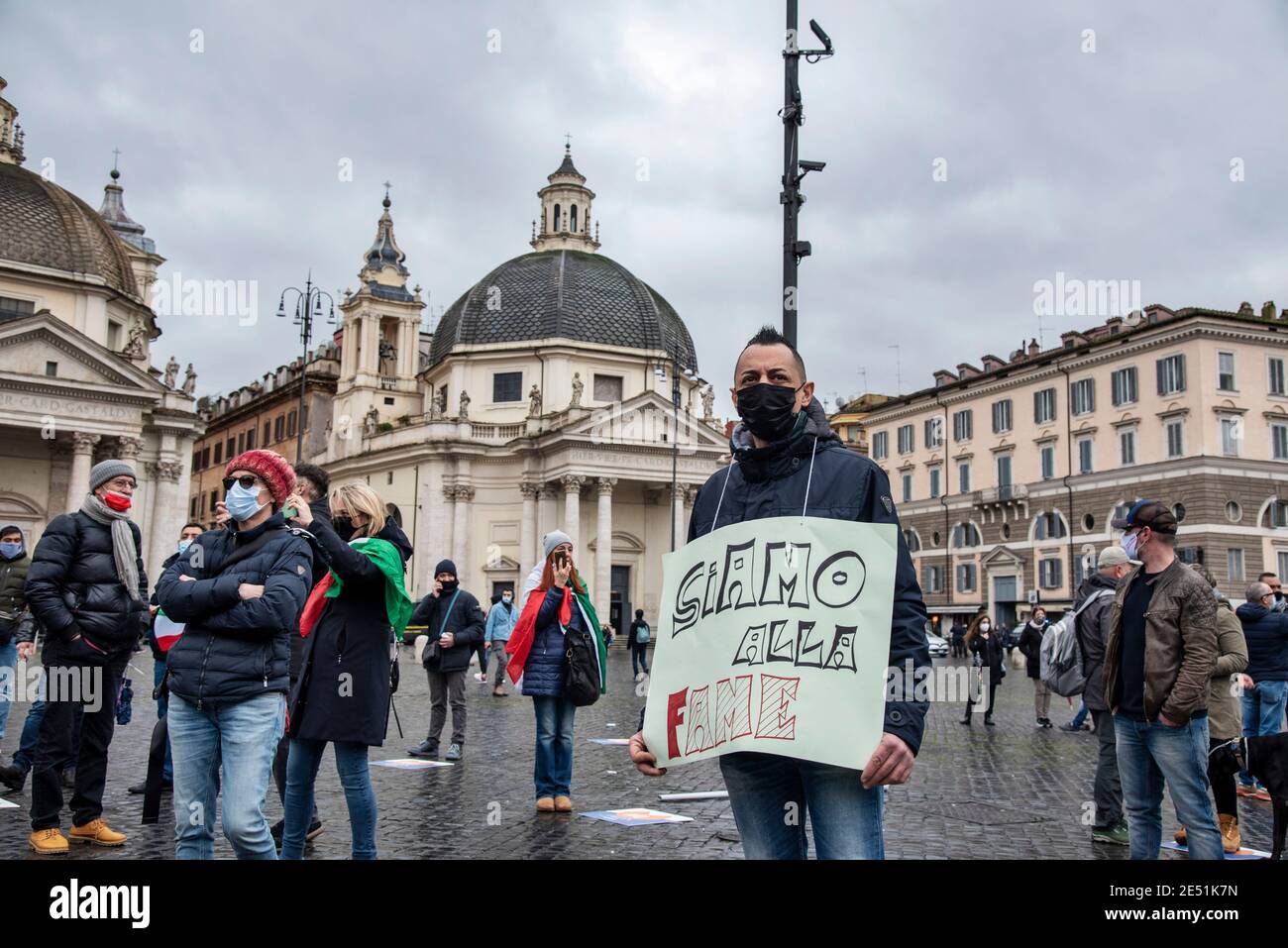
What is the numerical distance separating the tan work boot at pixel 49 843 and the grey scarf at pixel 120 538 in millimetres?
1483

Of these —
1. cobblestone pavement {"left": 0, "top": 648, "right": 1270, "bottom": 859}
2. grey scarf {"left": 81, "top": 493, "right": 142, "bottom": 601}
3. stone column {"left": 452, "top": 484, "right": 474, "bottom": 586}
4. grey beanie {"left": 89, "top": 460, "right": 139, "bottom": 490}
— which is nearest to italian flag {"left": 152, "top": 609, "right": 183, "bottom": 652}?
grey scarf {"left": 81, "top": 493, "right": 142, "bottom": 601}

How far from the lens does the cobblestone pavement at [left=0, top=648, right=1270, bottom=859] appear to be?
718 cm

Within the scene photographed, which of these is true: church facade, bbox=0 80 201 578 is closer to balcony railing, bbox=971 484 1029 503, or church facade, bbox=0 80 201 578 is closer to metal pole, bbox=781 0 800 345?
balcony railing, bbox=971 484 1029 503

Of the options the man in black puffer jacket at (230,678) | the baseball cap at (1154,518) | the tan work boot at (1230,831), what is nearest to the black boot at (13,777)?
the man in black puffer jacket at (230,678)

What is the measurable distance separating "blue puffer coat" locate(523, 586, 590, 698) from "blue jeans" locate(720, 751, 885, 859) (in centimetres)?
Answer: 536

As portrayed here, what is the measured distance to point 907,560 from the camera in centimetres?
354

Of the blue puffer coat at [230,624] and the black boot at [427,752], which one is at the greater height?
the blue puffer coat at [230,624]

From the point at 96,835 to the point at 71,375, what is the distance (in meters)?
44.7

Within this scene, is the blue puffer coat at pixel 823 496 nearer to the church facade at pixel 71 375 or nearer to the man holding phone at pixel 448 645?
the man holding phone at pixel 448 645

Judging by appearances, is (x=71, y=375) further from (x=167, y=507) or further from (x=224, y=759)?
(x=224, y=759)

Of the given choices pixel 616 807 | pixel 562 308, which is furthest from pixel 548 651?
pixel 562 308

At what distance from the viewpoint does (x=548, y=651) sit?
29.6ft

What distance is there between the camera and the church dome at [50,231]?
→ 161 ft
